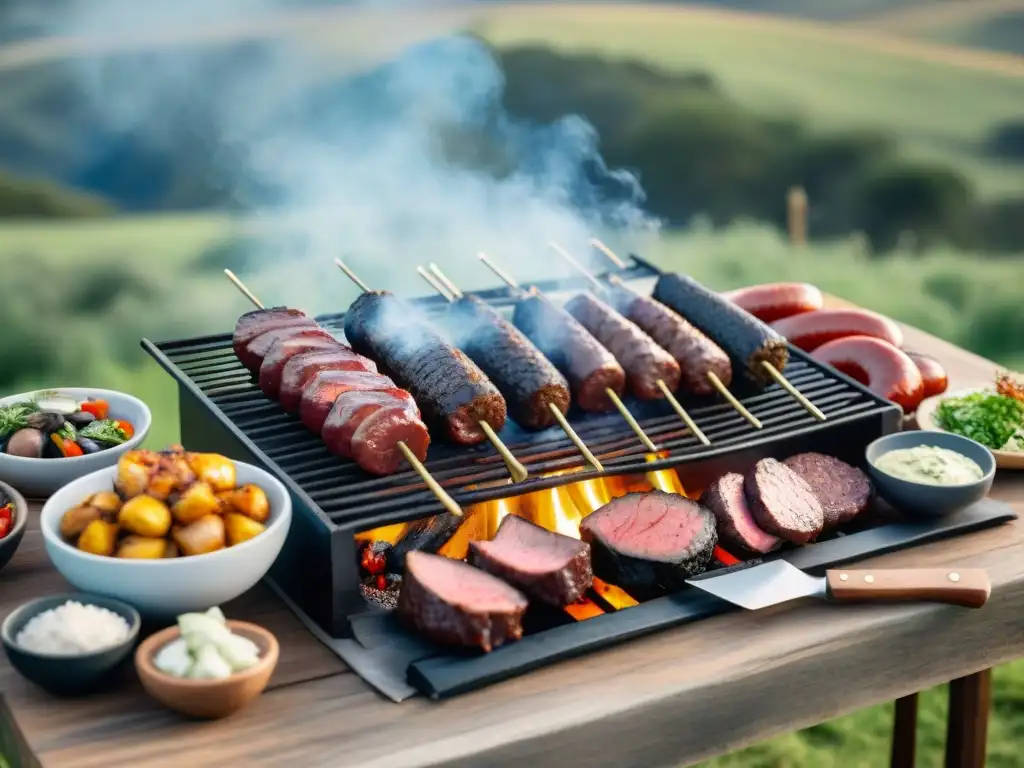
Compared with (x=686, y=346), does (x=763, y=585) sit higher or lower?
lower

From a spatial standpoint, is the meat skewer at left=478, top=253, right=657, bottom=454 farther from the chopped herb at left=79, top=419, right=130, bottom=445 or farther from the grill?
the chopped herb at left=79, top=419, right=130, bottom=445

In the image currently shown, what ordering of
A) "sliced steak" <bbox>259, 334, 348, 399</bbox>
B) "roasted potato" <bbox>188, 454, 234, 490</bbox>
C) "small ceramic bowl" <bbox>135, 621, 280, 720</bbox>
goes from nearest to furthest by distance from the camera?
"small ceramic bowl" <bbox>135, 621, 280, 720</bbox>
"roasted potato" <bbox>188, 454, 234, 490</bbox>
"sliced steak" <bbox>259, 334, 348, 399</bbox>

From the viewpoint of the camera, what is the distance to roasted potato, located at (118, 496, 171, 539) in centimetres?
281

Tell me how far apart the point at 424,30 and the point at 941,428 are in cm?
1054

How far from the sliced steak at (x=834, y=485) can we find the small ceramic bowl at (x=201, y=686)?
1.73 metres

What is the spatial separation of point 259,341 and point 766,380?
1.73 metres

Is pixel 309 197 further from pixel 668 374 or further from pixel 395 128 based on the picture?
pixel 668 374

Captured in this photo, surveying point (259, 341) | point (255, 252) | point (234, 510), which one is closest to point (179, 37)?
point (255, 252)

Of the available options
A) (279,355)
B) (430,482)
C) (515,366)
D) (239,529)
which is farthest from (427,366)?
(239,529)

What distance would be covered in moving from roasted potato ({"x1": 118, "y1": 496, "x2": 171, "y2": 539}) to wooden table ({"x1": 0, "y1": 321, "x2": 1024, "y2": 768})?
0.35 m

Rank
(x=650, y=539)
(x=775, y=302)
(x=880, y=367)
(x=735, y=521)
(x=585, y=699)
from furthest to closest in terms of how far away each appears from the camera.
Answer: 1. (x=775, y=302)
2. (x=880, y=367)
3. (x=735, y=521)
4. (x=650, y=539)
5. (x=585, y=699)

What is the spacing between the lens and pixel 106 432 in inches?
145

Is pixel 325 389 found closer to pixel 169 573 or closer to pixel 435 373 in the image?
pixel 435 373

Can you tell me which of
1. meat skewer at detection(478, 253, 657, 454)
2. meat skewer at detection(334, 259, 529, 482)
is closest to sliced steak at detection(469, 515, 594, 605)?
meat skewer at detection(334, 259, 529, 482)
